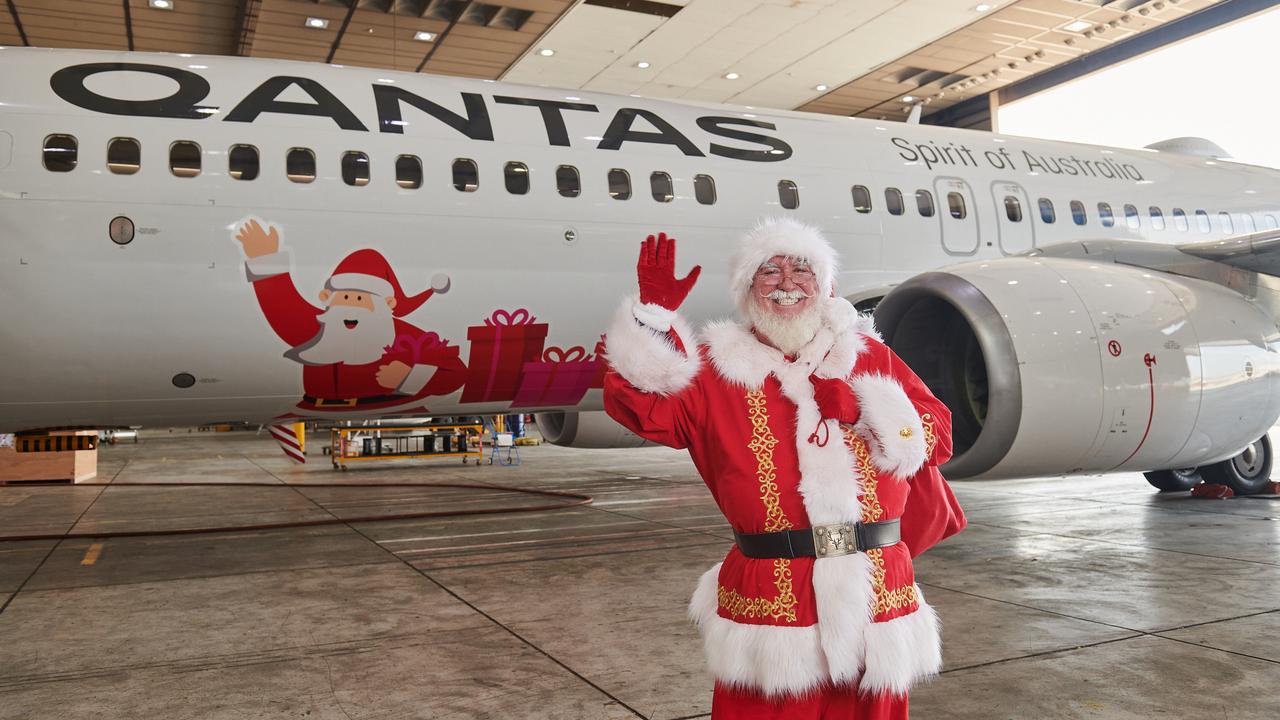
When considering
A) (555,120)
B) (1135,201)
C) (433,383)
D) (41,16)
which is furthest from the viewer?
(41,16)

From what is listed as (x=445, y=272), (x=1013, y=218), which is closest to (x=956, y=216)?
(x=1013, y=218)

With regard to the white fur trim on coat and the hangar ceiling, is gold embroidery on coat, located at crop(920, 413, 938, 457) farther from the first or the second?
the hangar ceiling

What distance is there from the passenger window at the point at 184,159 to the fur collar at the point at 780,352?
434 cm

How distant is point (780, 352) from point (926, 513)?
1.79ft

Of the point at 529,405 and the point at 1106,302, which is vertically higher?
the point at 1106,302

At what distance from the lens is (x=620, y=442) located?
901cm

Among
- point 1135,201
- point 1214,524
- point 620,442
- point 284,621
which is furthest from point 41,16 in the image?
point 1214,524

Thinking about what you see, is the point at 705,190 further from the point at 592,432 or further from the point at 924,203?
the point at 592,432

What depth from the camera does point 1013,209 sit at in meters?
8.41

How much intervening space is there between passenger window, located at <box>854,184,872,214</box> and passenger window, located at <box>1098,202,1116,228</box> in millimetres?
2543

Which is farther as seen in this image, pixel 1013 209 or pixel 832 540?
pixel 1013 209

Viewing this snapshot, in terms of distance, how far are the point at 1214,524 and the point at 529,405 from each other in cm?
523

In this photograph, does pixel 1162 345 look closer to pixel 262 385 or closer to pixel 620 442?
pixel 620 442

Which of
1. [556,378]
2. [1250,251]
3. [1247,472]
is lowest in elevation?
[1247,472]
